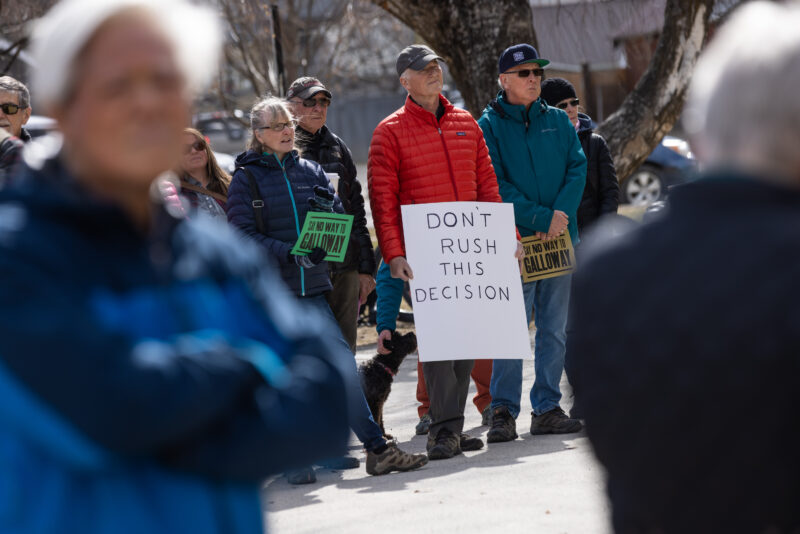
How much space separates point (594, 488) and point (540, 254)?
2068 millimetres

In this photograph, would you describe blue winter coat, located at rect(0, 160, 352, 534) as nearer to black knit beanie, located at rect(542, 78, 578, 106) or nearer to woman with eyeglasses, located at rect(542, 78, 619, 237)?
woman with eyeglasses, located at rect(542, 78, 619, 237)

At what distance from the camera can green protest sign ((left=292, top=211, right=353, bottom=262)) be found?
6324mm

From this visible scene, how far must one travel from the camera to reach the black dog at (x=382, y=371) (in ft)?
23.1

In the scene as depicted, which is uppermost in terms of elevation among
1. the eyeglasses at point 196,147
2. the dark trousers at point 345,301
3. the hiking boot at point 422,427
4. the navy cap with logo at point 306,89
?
the navy cap with logo at point 306,89

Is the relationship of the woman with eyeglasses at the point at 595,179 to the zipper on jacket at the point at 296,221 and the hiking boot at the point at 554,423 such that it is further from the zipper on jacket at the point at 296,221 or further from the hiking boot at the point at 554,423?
the zipper on jacket at the point at 296,221

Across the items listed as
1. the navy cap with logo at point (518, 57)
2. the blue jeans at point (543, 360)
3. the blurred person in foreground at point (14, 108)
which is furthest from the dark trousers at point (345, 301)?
the blurred person in foreground at point (14, 108)

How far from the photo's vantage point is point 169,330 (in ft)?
6.33

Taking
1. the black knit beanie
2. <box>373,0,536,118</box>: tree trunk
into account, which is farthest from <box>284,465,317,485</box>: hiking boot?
<box>373,0,536,118</box>: tree trunk

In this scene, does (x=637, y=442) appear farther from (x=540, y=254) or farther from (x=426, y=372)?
(x=540, y=254)

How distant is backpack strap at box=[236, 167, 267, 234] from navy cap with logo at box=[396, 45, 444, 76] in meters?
1.23

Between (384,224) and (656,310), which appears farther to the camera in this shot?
(384,224)

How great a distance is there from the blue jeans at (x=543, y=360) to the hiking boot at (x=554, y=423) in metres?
0.04

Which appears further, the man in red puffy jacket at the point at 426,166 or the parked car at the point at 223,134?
the parked car at the point at 223,134

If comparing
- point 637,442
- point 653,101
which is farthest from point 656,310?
point 653,101
